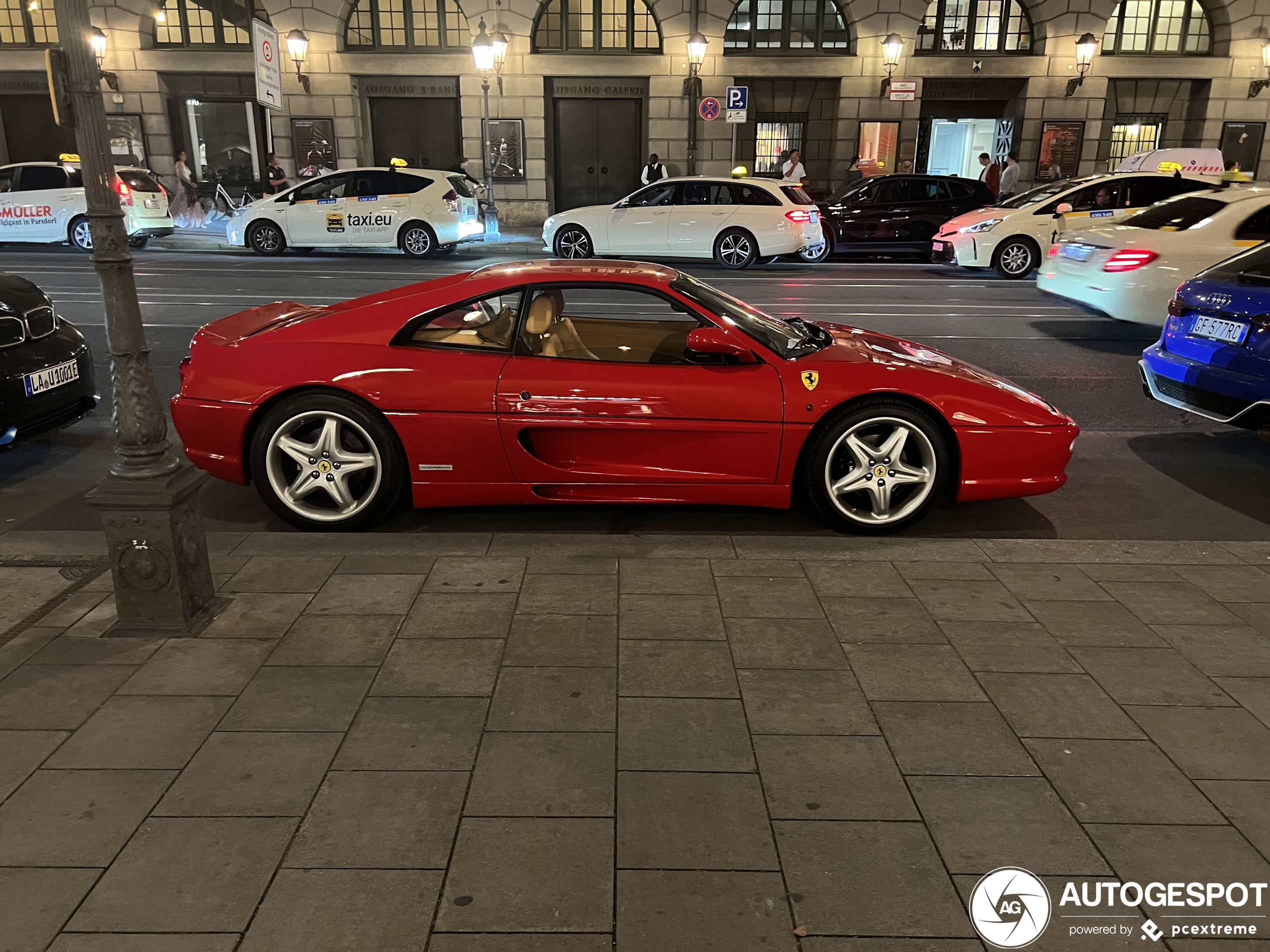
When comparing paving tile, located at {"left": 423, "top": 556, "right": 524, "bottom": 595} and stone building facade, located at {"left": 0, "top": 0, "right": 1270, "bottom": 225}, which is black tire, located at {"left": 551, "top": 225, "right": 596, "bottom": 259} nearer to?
stone building facade, located at {"left": 0, "top": 0, "right": 1270, "bottom": 225}

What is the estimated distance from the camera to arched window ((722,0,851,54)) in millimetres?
24625

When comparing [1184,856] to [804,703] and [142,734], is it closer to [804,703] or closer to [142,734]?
[804,703]

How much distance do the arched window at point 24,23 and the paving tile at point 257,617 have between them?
87.8ft

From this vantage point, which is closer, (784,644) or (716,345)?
(784,644)

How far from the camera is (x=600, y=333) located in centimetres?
543

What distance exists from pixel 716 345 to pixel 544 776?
99.4 inches

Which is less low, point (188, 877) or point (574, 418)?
point (574, 418)

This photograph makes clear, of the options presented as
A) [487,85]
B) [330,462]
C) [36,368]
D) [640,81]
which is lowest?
[330,462]

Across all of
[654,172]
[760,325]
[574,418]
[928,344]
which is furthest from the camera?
[654,172]

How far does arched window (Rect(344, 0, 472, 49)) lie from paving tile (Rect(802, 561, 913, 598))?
2335 centimetres

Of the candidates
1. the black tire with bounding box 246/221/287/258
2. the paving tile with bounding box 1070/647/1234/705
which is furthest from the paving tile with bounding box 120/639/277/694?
the black tire with bounding box 246/221/287/258

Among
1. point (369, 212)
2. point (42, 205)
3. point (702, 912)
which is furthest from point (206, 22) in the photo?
point (702, 912)

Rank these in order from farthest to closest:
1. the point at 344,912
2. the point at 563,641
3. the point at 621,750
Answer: the point at 563,641
the point at 621,750
the point at 344,912

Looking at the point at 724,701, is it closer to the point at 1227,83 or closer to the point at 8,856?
the point at 8,856
